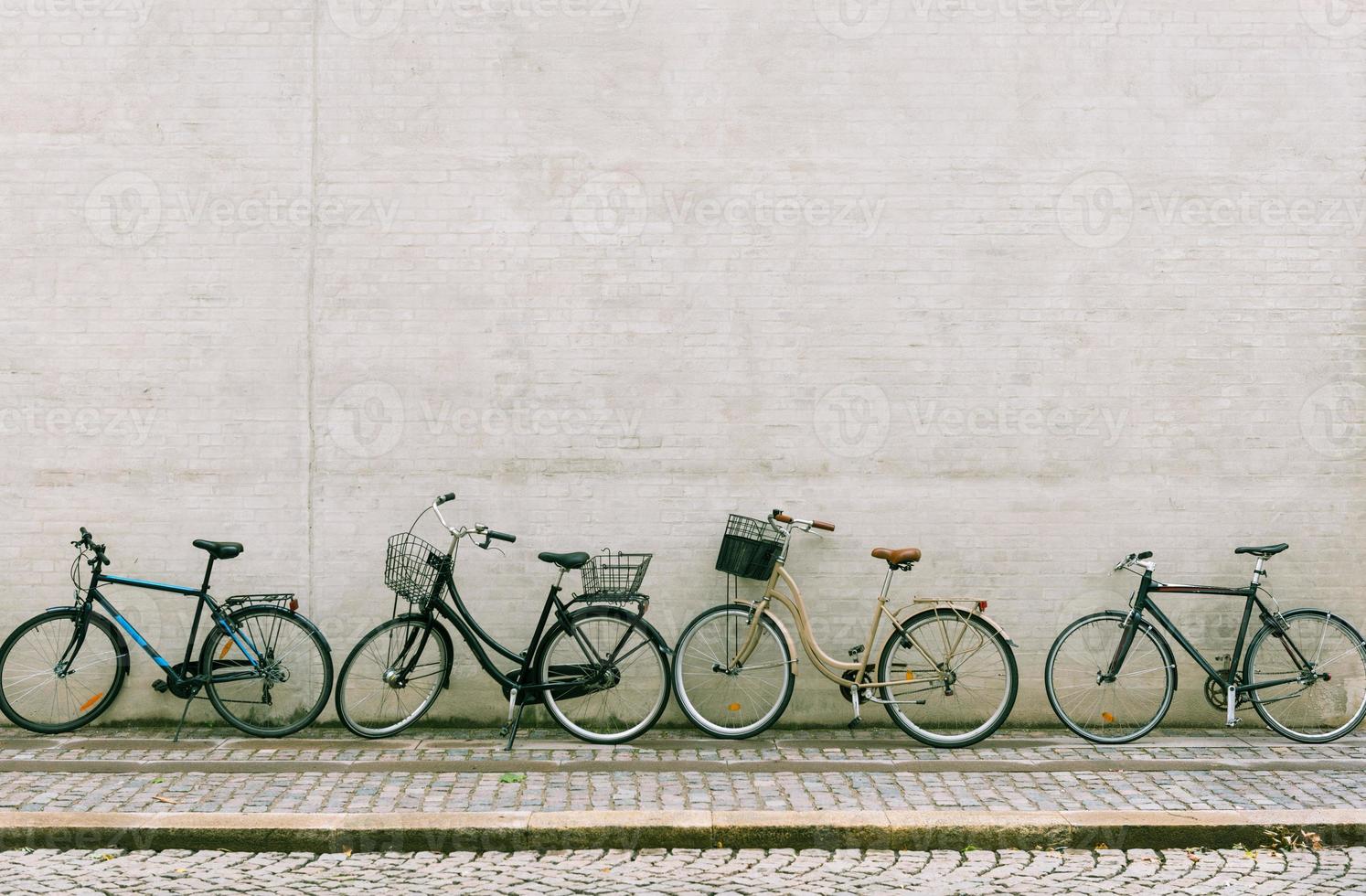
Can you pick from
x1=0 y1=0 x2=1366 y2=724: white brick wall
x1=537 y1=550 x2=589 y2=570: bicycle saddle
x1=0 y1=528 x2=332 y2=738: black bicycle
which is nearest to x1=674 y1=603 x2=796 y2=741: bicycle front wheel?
x1=0 y1=0 x2=1366 y2=724: white brick wall

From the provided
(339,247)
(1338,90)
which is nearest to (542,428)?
(339,247)

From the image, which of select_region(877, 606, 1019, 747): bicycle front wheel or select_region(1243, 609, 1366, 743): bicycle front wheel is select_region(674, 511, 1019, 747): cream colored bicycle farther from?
select_region(1243, 609, 1366, 743): bicycle front wheel

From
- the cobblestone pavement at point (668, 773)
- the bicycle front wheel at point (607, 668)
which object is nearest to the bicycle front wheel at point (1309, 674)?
the cobblestone pavement at point (668, 773)

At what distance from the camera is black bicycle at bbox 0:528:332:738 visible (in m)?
7.62

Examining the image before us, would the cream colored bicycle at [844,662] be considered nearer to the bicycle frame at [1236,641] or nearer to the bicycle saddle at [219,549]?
the bicycle frame at [1236,641]

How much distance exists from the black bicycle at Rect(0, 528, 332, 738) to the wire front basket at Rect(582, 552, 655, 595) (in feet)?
5.61

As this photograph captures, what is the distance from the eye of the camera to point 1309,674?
779 cm

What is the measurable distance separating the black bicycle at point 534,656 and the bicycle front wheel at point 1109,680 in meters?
2.59

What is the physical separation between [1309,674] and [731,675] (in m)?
3.72

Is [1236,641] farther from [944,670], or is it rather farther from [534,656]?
[534,656]

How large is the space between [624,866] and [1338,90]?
6.75m

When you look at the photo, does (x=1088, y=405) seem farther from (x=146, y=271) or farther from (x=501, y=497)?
(x=146, y=271)

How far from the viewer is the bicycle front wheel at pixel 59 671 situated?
25.2 feet

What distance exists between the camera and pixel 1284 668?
789cm
